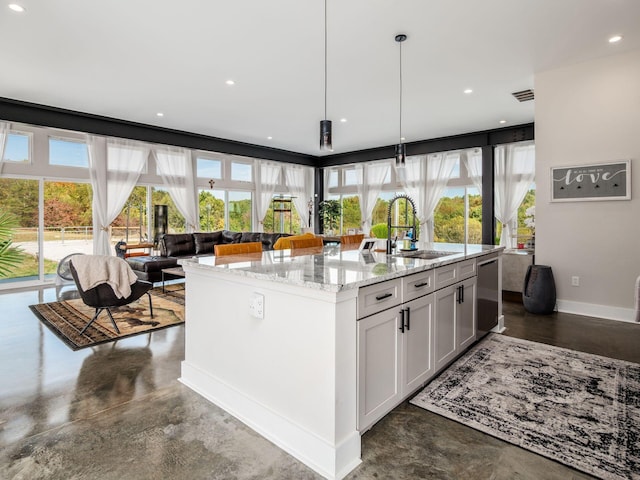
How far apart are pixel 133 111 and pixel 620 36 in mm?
6596

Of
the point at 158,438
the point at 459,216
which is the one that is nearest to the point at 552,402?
the point at 158,438

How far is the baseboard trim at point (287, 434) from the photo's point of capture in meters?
1.68

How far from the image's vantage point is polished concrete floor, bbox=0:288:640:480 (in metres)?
1.70

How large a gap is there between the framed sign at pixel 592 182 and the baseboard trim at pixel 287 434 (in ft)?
13.6

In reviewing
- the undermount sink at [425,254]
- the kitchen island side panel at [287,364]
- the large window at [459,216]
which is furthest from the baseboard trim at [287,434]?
the large window at [459,216]

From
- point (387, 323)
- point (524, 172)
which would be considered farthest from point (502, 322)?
point (524, 172)

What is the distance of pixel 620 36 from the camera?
357cm

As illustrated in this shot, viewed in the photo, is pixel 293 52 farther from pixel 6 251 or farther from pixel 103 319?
pixel 103 319

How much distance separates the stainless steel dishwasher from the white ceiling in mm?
2276

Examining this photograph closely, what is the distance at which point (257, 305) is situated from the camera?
2016 millimetres

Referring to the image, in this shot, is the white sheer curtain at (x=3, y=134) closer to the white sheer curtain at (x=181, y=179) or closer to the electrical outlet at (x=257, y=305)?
the white sheer curtain at (x=181, y=179)

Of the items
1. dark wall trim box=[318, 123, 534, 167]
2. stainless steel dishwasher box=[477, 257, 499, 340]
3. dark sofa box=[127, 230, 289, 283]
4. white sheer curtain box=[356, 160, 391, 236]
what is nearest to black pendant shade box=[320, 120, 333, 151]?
stainless steel dishwasher box=[477, 257, 499, 340]

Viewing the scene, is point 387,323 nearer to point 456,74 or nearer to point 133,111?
point 456,74

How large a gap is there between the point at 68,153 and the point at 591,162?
27.0ft
